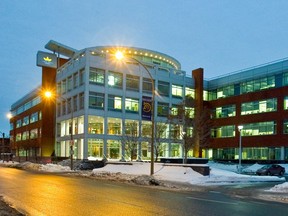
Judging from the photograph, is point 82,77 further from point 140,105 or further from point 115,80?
point 140,105

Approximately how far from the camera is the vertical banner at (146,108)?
2894 cm

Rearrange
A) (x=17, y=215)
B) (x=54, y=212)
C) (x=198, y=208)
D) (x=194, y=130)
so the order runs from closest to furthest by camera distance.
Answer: (x=17, y=215) → (x=54, y=212) → (x=198, y=208) → (x=194, y=130)

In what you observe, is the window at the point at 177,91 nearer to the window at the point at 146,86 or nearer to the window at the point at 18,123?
the window at the point at 146,86

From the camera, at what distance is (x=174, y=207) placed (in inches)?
516

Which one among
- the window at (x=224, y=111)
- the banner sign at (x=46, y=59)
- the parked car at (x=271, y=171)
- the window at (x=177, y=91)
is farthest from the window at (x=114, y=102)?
→ the parked car at (x=271, y=171)

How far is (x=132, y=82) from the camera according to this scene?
214ft

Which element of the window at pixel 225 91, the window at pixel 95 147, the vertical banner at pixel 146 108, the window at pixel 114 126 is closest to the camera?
the vertical banner at pixel 146 108

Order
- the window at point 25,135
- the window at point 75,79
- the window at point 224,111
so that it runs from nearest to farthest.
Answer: the window at point 75,79
the window at point 224,111
the window at point 25,135

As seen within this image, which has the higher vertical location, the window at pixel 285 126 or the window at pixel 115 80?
the window at pixel 115 80

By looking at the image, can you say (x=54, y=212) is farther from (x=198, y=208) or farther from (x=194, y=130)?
(x=194, y=130)

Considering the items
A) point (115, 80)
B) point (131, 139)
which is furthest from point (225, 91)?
point (131, 139)

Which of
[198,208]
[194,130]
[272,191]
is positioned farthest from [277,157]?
[198,208]

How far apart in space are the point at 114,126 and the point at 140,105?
5701mm

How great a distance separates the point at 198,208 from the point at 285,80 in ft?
176
